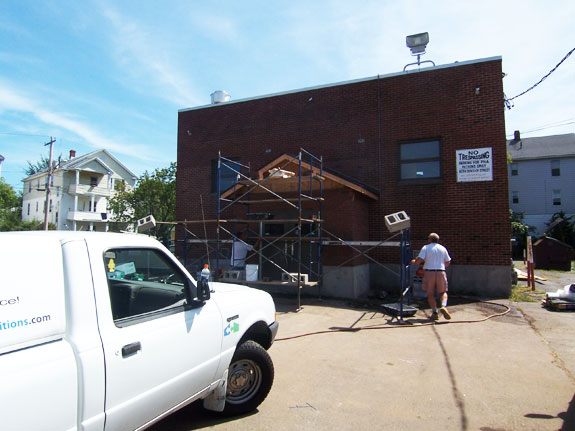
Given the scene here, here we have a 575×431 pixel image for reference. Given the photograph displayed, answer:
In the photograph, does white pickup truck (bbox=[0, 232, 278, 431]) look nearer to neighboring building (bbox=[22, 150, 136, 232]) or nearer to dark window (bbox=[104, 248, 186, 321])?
dark window (bbox=[104, 248, 186, 321])

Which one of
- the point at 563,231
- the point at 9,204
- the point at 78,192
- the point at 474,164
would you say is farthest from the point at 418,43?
the point at 9,204

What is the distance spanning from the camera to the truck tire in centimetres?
359

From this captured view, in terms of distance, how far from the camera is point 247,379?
3.73m

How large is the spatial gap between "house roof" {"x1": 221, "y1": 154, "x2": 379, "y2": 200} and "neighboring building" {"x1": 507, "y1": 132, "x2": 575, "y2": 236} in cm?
2930

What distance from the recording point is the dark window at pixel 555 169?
3378cm

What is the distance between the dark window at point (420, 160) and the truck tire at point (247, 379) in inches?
359

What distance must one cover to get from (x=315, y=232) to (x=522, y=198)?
3175cm

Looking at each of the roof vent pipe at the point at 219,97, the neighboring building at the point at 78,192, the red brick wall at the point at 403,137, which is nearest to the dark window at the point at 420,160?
the red brick wall at the point at 403,137

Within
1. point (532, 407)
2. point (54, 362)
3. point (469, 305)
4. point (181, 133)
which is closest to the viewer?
point (54, 362)

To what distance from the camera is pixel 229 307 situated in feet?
11.5

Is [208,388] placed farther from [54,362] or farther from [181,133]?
[181,133]

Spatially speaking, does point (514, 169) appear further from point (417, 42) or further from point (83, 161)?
point (83, 161)

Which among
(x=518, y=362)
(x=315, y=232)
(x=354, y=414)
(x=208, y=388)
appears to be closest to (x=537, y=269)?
(x=315, y=232)

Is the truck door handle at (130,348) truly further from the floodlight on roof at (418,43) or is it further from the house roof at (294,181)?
the floodlight on roof at (418,43)
